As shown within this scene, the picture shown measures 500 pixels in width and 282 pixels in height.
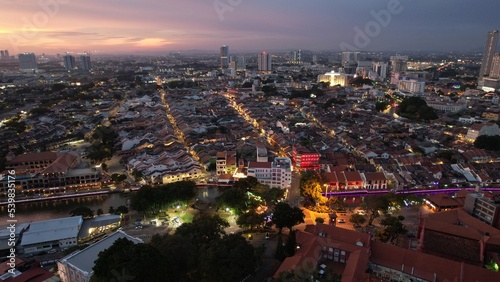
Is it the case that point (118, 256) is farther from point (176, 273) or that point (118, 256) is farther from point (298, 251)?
point (298, 251)

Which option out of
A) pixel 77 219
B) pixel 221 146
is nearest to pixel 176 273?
pixel 77 219

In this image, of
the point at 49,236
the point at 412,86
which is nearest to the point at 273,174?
the point at 49,236

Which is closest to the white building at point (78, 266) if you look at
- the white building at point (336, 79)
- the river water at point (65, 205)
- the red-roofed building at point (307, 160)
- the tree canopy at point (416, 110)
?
the river water at point (65, 205)

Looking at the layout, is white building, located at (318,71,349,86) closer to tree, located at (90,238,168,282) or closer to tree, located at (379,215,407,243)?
tree, located at (379,215,407,243)

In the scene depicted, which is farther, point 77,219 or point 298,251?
point 77,219

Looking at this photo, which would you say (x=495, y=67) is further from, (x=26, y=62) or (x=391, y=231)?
(x=26, y=62)

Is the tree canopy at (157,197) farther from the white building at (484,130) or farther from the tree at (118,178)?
the white building at (484,130)

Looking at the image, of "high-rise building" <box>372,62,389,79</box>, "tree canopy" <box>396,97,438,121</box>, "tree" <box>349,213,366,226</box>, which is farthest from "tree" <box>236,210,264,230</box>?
"high-rise building" <box>372,62,389,79</box>
